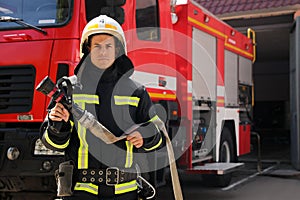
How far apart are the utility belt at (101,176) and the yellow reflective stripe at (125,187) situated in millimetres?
30

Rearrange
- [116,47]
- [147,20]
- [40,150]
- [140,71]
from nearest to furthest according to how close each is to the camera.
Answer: [116,47], [40,150], [140,71], [147,20]

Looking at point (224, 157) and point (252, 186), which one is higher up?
point (224, 157)

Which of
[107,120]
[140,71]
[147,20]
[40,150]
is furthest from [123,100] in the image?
[147,20]

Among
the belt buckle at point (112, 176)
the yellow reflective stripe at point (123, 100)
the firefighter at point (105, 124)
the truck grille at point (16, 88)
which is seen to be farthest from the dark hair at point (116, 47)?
the truck grille at point (16, 88)

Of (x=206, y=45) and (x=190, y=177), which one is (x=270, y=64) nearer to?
(x=190, y=177)

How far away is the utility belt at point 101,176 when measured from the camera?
8.22 feet

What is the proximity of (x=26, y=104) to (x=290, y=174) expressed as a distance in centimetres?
650

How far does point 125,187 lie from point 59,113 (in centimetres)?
56

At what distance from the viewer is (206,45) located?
7398 millimetres

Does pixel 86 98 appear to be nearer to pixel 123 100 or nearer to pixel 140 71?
pixel 123 100

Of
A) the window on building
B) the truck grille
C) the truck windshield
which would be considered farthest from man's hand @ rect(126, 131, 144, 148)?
the window on building

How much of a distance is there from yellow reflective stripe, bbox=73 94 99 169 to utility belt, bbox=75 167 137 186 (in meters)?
0.04

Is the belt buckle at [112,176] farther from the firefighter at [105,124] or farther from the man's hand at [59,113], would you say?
the man's hand at [59,113]

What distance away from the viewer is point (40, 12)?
4.84 meters
